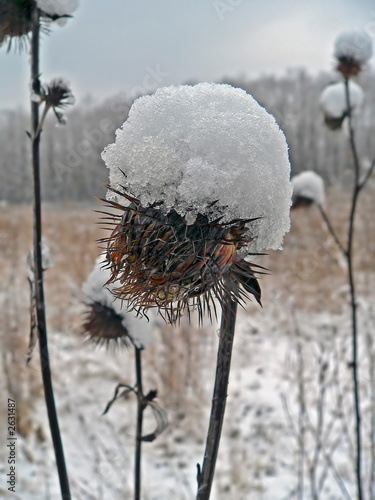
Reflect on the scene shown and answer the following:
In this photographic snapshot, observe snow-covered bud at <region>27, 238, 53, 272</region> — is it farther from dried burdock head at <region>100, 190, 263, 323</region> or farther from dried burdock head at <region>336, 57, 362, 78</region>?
dried burdock head at <region>336, 57, 362, 78</region>

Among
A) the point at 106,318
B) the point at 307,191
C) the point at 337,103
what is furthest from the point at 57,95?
the point at 337,103

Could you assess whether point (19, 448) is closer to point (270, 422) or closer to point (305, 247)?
point (270, 422)

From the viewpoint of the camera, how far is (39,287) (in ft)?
3.12

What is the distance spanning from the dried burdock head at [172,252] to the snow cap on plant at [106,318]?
537 millimetres

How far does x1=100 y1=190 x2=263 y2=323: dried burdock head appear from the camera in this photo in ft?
1.87

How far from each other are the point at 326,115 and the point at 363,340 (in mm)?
3574

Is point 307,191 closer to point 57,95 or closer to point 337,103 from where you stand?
point 337,103

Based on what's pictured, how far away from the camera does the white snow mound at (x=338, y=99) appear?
2.22 m

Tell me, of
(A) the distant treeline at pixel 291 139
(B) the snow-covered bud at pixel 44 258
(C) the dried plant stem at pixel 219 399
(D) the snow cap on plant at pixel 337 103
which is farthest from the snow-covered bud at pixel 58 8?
(A) the distant treeline at pixel 291 139

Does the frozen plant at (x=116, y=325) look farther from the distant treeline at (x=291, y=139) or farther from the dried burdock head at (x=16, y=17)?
the distant treeline at (x=291, y=139)

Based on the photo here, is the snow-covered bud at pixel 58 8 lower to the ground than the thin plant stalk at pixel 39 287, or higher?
higher

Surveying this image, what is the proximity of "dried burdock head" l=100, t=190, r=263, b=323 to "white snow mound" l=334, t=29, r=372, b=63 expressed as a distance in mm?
1885

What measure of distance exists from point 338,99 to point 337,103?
3 cm

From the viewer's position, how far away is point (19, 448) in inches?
119
